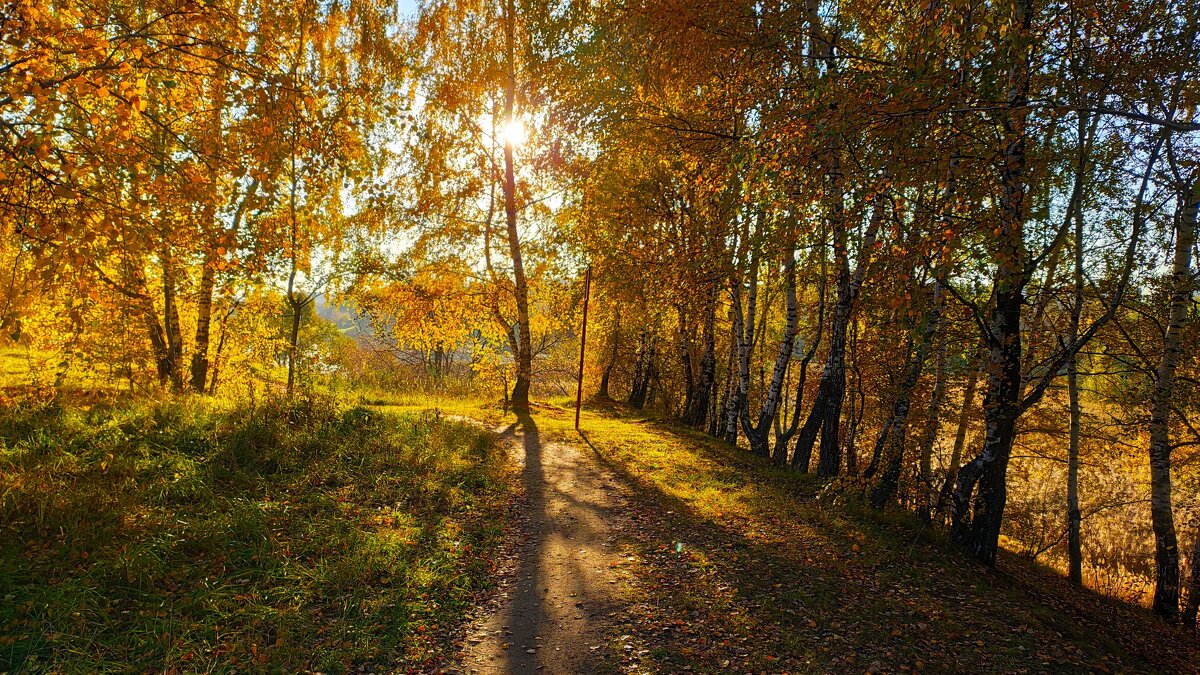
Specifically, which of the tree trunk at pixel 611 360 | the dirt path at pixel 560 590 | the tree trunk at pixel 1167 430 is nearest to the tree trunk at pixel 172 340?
the dirt path at pixel 560 590

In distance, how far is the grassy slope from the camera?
14.7 ft

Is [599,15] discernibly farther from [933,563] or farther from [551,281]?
[933,563]

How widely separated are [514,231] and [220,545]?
39.3 ft

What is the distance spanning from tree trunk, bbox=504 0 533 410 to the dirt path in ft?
24.1

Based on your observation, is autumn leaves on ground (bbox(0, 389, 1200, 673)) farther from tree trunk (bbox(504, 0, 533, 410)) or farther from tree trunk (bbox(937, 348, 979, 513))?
tree trunk (bbox(504, 0, 533, 410))

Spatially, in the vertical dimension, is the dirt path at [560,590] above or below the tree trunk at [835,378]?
below

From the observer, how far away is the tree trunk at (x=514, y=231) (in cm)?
1470

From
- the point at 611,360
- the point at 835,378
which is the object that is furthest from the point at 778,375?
the point at 611,360

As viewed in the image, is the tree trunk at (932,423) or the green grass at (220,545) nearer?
the green grass at (220,545)

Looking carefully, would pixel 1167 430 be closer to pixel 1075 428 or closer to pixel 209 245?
pixel 1075 428

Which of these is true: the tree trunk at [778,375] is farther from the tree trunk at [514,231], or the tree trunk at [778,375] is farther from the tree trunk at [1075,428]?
the tree trunk at [514,231]

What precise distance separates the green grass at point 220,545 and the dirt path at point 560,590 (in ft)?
1.35

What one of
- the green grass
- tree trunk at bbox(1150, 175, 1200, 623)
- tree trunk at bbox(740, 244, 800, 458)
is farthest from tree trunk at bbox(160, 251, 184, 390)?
tree trunk at bbox(1150, 175, 1200, 623)

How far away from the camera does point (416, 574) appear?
5.23 metres
